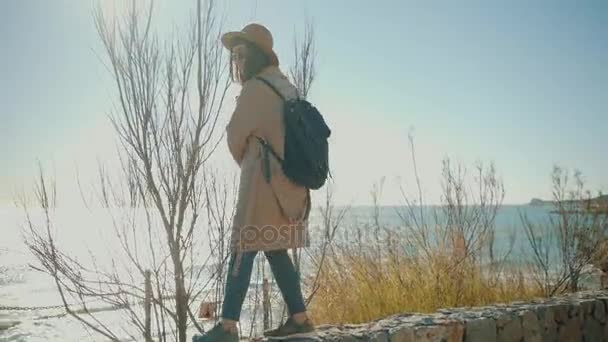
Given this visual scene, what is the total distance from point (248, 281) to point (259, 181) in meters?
0.45

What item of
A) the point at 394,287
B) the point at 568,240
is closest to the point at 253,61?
the point at 394,287

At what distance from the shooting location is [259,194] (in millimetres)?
2367

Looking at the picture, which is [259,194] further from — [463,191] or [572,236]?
[572,236]

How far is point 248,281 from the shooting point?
2.32 metres

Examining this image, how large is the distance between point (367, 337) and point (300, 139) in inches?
42.5

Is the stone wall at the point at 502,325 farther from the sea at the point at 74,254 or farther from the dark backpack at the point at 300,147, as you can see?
the sea at the point at 74,254

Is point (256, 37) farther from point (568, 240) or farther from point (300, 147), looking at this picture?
point (568, 240)

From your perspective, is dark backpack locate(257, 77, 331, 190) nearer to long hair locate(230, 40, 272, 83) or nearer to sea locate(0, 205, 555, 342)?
long hair locate(230, 40, 272, 83)

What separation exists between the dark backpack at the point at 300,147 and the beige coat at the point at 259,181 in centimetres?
3

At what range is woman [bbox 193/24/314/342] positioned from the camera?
2314 mm

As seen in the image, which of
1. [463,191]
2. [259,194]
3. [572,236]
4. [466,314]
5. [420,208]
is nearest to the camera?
[259,194]

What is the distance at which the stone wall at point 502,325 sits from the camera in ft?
9.11

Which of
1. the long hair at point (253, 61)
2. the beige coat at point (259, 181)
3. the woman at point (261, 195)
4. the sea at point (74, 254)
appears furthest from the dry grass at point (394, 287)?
the long hair at point (253, 61)

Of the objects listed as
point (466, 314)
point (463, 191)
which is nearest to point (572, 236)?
point (463, 191)
